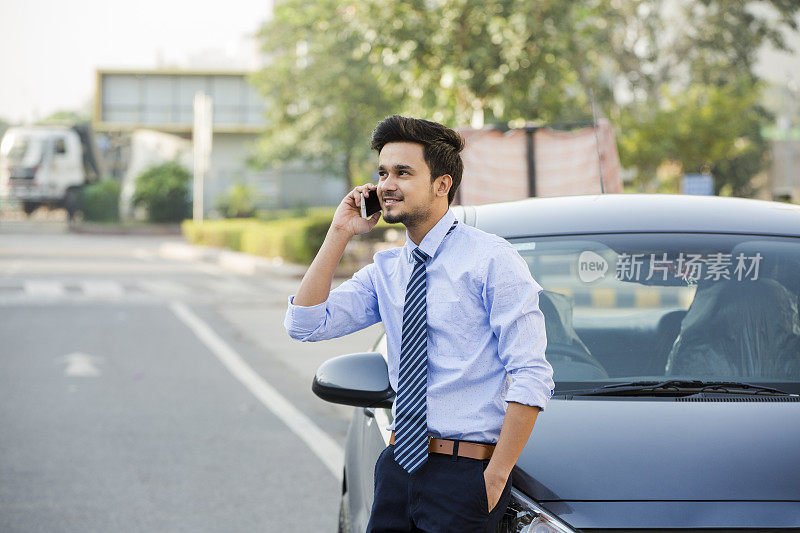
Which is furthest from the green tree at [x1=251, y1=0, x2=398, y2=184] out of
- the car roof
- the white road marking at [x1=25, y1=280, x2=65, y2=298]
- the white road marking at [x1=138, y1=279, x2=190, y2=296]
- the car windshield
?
the car windshield

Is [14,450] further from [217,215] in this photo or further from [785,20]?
[217,215]

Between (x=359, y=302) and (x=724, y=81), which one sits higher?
(x=724, y=81)

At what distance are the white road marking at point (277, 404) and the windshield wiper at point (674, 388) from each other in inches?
143

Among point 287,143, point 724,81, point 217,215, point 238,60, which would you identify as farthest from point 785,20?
point 238,60

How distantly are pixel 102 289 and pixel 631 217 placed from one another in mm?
17436

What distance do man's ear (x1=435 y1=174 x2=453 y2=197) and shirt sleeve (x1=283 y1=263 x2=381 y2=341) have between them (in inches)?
11.1

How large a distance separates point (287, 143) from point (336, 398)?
3637cm

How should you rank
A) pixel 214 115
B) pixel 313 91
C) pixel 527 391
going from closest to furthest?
1. pixel 527 391
2. pixel 313 91
3. pixel 214 115

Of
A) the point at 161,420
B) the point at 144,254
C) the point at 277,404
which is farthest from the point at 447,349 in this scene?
the point at 144,254

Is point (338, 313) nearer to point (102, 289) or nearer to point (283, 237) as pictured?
point (102, 289)

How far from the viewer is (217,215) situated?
53.4 metres

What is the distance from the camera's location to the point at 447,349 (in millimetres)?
2635

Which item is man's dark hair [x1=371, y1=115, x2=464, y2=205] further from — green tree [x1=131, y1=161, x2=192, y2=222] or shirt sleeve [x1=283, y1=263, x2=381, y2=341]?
green tree [x1=131, y1=161, x2=192, y2=222]

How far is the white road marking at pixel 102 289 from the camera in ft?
62.3
